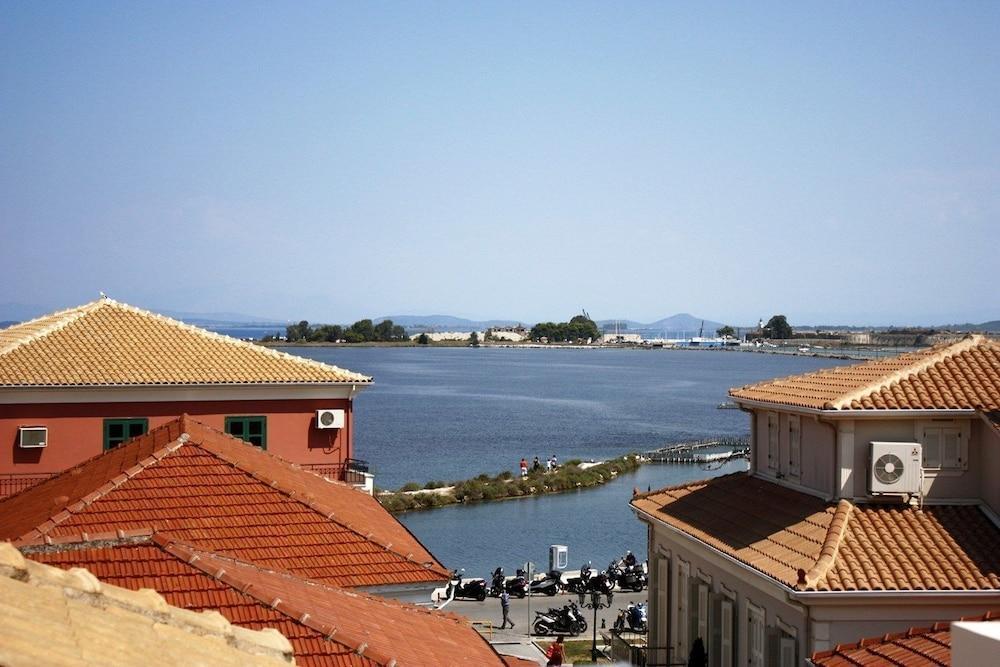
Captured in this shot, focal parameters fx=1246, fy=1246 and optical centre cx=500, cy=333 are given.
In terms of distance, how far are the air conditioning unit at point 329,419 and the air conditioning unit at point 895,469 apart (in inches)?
502

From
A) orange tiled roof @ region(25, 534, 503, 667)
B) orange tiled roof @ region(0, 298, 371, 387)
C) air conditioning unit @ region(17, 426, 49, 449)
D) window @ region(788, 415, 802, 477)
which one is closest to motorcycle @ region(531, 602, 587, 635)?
orange tiled roof @ region(0, 298, 371, 387)

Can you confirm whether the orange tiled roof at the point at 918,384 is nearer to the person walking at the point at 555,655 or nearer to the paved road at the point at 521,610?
the person walking at the point at 555,655

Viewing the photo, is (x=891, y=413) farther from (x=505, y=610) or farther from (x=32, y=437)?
(x=32, y=437)

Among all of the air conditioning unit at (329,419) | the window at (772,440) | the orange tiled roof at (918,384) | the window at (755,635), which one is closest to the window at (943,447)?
the orange tiled roof at (918,384)

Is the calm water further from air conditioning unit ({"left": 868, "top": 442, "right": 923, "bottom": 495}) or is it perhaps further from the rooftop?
the rooftop

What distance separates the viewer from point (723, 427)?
4882 inches

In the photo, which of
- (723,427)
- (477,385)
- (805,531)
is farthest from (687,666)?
(477,385)

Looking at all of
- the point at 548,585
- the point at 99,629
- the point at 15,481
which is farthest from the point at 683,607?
the point at 99,629

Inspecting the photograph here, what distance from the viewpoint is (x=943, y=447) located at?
19.3 meters

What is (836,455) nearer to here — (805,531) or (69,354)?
(805,531)

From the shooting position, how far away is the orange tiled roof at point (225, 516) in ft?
49.1

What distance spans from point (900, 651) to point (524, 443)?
297 feet

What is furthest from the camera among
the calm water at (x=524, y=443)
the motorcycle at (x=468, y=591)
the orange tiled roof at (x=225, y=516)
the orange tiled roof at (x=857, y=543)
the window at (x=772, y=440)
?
the calm water at (x=524, y=443)

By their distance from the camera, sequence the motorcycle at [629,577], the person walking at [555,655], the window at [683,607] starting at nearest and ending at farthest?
the window at [683,607], the person walking at [555,655], the motorcycle at [629,577]
